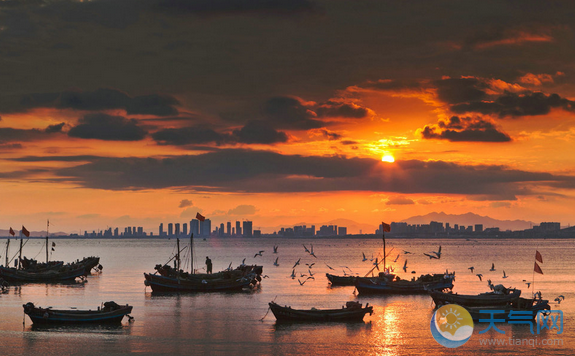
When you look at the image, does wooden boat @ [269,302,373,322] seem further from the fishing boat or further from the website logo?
the fishing boat

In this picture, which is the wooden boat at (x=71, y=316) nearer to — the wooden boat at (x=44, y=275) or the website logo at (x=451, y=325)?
the website logo at (x=451, y=325)

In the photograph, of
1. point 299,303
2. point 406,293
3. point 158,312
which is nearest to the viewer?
point 158,312

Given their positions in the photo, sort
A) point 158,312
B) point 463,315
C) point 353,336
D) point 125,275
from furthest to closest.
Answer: point 125,275 < point 158,312 < point 463,315 < point 353,336

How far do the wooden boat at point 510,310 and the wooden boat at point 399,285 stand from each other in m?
32.3

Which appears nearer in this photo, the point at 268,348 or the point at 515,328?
the point at 268,348

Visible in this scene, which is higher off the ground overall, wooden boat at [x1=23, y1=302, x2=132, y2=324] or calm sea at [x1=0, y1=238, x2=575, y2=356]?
wooden boat at [x1=23, y1=302, x2=132, y2=324]

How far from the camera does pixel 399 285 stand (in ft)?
339

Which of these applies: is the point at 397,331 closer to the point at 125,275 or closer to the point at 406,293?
the point at 406,293

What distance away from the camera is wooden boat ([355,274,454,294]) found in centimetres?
10294

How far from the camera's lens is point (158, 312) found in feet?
260

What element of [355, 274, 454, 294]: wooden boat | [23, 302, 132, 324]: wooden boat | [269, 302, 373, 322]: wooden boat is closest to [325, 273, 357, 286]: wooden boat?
[355, 274, 454, 294]: wooden boat

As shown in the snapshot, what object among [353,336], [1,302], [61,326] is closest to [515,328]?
[353,336]

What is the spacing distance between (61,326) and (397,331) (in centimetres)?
3552

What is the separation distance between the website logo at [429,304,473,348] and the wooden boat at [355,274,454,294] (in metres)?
24.7
